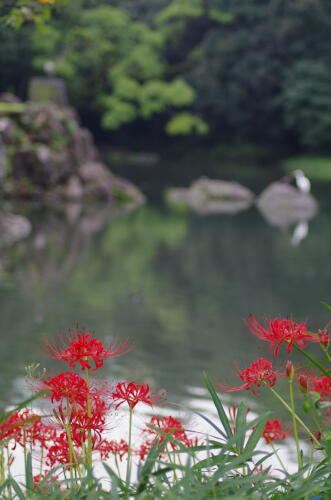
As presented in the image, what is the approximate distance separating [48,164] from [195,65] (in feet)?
35.8

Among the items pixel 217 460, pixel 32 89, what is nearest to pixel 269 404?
pixel 217 460

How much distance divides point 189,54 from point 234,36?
1843 millimetres

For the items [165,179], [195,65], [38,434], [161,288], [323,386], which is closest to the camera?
[323,386]

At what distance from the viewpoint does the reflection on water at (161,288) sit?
144 inches

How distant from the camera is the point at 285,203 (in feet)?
35.8

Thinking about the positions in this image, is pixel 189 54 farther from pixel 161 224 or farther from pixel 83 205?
pixel 161 224

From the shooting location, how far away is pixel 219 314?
4.66m

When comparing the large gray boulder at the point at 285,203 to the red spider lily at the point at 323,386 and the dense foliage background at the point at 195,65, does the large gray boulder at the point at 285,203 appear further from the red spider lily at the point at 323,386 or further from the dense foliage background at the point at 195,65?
the red spider lily at the point at 323,386

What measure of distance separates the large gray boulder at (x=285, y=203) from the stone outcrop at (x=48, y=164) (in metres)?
1.93

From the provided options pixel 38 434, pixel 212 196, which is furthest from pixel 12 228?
pixel 38 434

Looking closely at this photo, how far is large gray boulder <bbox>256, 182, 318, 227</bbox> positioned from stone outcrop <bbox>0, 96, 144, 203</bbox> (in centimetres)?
193

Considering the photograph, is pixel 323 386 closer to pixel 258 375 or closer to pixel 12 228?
pixel 258 375

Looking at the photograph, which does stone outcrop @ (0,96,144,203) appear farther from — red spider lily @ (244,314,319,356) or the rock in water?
red spider lily @ (244,314,319,356)

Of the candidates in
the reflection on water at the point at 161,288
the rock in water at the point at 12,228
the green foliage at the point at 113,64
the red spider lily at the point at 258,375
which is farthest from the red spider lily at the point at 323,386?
the green foliage at the point at 113,64
